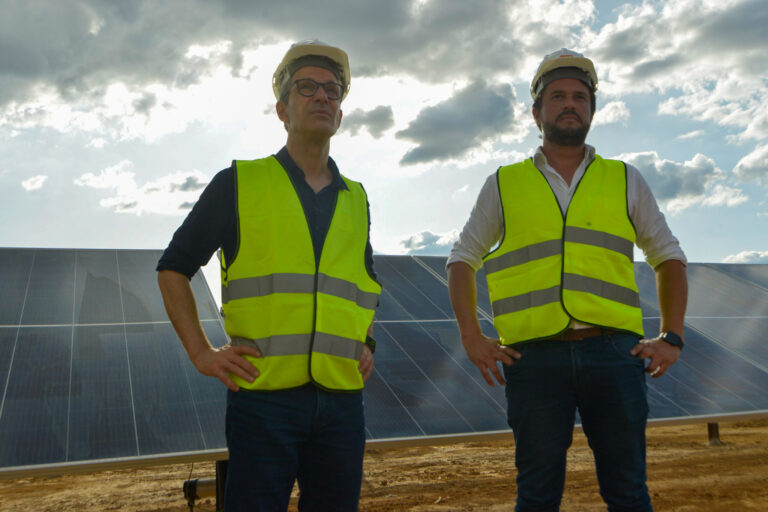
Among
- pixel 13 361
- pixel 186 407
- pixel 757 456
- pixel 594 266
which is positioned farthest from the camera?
pixel 757 456

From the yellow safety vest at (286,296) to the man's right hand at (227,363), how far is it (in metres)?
0.04

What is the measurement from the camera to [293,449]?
96.4 inches

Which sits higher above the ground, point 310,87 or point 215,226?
point 310,87

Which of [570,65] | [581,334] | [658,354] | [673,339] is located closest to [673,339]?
[673,339]

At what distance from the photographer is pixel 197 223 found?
2564mm

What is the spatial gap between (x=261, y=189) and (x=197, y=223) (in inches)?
11.6

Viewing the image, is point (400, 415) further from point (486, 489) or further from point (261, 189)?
point (261, 189)

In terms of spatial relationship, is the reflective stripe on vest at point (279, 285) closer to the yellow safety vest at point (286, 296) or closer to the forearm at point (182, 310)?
the yellow safety vest at point (286, 296)

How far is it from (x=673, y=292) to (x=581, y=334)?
64cm

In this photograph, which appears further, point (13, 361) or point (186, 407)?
point (13, 361)

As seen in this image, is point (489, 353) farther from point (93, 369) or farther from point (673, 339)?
point (93, 369)

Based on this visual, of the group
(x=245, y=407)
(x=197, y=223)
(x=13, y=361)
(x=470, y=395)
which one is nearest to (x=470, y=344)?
(x=245, y=407)

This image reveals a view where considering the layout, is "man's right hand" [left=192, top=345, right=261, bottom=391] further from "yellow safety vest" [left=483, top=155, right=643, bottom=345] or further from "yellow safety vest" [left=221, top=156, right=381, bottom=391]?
"yellow safety vest" [left=483, top=155, right=643, bottom=345]

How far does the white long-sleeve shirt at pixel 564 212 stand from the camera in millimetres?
3295
